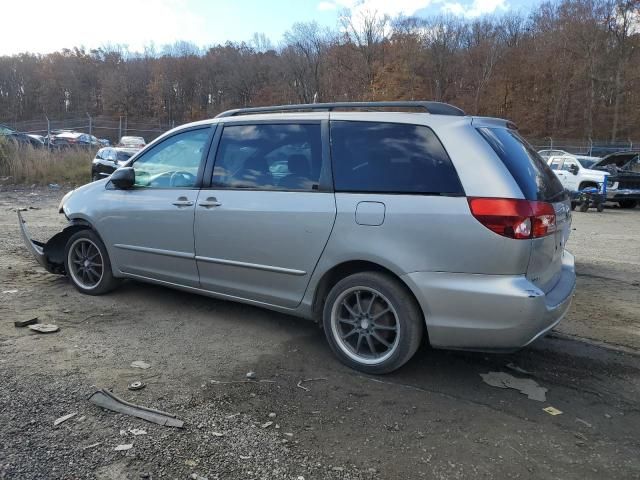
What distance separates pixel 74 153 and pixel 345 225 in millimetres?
20674

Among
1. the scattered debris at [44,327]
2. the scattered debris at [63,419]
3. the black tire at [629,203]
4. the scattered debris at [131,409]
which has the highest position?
the black tire at [629,203]

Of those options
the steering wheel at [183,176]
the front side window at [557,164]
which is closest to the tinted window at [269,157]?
the steering wheel at [183,176]

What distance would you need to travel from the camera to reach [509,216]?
119 inches

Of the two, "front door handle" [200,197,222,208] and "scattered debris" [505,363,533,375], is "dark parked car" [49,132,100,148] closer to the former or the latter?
"front door handle" [200,197,222,208]

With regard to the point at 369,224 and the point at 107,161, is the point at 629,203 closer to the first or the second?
the point at 369,224

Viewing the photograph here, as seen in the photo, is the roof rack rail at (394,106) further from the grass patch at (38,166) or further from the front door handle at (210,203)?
the grass patch at (38,166)

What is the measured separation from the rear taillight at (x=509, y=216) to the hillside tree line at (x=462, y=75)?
1934 inches

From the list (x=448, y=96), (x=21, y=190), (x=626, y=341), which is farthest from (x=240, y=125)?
(x=448, y=96)

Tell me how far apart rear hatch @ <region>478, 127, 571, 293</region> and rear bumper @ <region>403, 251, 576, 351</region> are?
145 millimetres

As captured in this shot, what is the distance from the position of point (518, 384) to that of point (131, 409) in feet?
8.16

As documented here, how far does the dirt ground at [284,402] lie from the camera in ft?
8.39

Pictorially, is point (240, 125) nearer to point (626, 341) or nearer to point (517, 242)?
point (517, 242)

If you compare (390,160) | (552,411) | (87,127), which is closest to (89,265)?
(390,160)

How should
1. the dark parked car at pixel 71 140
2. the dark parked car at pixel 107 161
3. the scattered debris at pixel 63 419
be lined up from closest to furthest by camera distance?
the scattered debris at pixel 63 419 → the dark parked car at pixel 107 161 → the dark parked car at pixel 71 140
